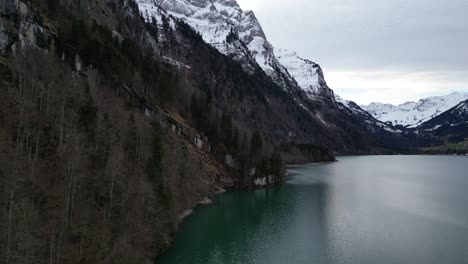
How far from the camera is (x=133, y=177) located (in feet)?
167

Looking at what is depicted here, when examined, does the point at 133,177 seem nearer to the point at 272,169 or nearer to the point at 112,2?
the point at 272,169

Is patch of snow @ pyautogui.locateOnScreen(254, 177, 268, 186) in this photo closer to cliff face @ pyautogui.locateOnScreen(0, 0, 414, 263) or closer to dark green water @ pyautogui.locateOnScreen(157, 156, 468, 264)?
cliff face @ pyautogui.locateOnScreen(0, 0, 414, 263)

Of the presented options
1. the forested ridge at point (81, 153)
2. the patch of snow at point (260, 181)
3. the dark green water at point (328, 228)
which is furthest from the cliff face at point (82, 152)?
the dark green water at point (328, 228)

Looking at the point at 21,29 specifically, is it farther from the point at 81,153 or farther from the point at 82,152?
the point at 81,153

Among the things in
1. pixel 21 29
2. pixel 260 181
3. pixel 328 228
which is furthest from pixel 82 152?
pixel 260 181

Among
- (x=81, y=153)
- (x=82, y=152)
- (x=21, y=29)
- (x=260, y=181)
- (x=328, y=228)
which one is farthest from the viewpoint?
(x=260, y=181)

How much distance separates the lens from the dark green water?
1997 inches

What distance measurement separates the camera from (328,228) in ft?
218

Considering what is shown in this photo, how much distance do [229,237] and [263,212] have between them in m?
21.2

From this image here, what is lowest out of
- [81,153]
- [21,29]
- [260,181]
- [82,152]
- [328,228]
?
[328,228]

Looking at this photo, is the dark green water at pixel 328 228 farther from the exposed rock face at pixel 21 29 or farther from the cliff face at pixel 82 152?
the exposed rock face at pixel 21 29

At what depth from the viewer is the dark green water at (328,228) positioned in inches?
1997

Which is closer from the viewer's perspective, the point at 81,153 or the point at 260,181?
the point at 81,153

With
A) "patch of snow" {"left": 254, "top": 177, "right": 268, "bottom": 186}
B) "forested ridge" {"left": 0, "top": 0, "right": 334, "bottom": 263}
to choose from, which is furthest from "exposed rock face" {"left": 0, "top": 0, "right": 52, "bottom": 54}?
"patch of snow" {"left": 254, "top": 177, "right": 268, "bottom": 186}
